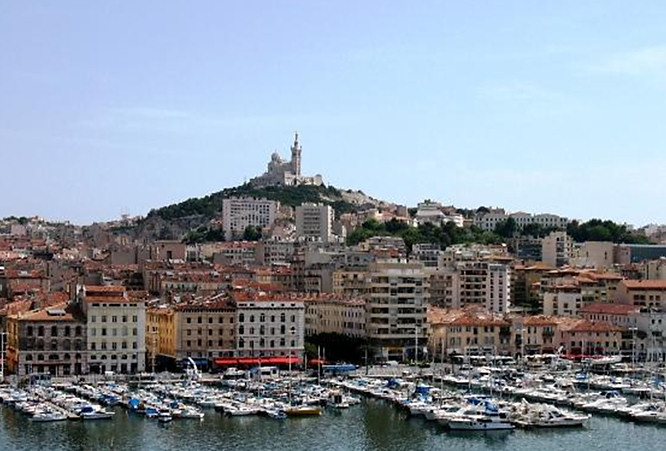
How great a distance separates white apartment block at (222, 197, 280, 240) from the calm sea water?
8496 centimetres

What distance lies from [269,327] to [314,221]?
65174 mm

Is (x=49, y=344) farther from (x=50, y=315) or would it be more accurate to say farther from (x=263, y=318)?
(x=263, y=318)

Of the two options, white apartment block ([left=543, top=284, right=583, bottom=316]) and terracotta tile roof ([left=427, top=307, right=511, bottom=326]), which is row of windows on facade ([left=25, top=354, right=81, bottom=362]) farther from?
white apartment block ([left=543, top=284, right=583, bottom=316])

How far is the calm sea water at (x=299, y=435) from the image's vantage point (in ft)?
122

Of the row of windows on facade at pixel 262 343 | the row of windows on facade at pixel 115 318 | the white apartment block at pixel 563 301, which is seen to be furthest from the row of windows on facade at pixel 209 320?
the white apartment block at pixel 563 301

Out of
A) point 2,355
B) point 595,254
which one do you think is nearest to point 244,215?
point 595,254

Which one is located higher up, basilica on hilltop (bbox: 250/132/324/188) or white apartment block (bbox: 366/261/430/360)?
basilica on hilltop (bbox: 250/132/324/188)

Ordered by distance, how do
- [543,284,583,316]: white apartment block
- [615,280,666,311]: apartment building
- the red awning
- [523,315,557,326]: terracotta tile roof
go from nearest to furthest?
the red awning → [523,315,557,326]: terracotta tile roof → [615,280,666,311]: apartment building → [543,284,583,316]: white apartment block

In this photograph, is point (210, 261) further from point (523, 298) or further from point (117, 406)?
point (117, 406)

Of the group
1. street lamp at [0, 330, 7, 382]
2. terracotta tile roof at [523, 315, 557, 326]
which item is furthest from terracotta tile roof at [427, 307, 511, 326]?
street lamp at [0, 330, 7, 382]

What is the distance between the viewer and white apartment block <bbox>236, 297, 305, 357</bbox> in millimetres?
53625

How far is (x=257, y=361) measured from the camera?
52.8 meters

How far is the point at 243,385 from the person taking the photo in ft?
158

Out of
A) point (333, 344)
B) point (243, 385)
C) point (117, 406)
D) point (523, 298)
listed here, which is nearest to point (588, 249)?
point (523, 298)
